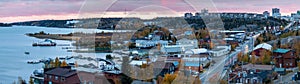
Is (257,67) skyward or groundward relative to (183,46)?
groundward

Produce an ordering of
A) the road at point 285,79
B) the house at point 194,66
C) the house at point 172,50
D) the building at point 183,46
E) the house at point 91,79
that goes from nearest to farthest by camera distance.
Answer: the house at point 91,79 → the road at point 285,79 → the house at point 194,66 → the building at point 183,46 → the house at point 172,50

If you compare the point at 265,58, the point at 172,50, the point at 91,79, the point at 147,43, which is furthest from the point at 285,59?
the point at 147,43

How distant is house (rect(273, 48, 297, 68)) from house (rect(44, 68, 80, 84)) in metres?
2.54

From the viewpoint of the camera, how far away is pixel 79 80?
302 centimetres

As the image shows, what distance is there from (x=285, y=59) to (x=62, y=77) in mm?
2803

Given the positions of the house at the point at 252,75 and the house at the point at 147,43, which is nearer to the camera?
the house at the point at 252,75

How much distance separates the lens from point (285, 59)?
4574 mm

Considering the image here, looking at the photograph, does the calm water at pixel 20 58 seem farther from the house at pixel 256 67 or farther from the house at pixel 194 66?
the house at pixel 256 67

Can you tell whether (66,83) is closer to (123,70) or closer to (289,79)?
(123,70)

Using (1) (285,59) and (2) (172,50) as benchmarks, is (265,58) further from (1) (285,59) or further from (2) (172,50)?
(2) (172,50)

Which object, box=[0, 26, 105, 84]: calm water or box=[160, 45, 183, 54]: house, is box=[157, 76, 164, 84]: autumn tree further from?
box=[160, 45, 183, 54]: house

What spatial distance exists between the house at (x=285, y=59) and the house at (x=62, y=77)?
254cm

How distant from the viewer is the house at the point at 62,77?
303cm

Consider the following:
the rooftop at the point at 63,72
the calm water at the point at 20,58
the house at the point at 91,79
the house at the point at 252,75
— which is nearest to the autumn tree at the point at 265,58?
the house at the point at 252,75
